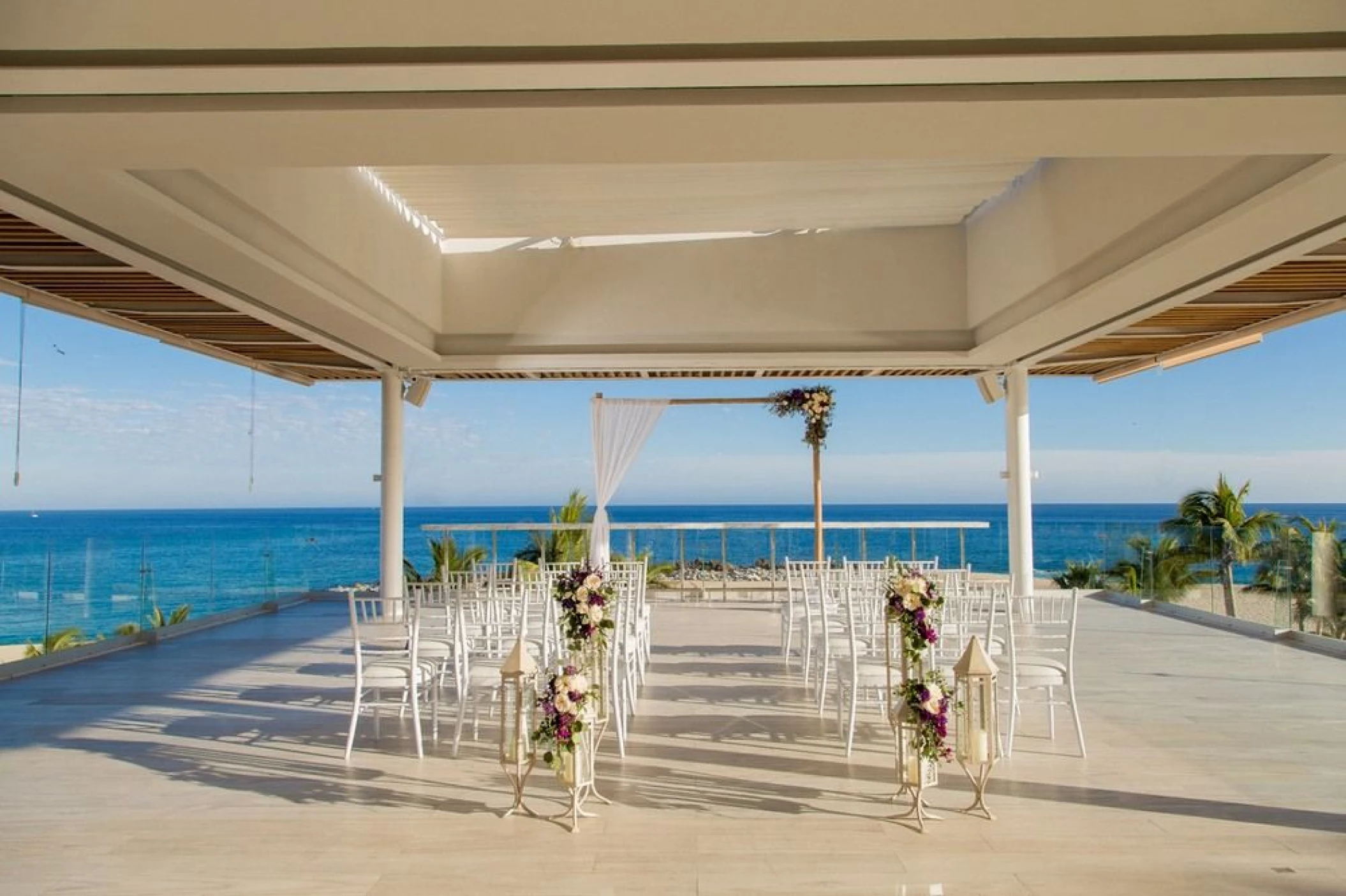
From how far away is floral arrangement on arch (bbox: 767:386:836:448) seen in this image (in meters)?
13.0

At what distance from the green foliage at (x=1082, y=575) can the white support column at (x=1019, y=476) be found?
9.53 feet

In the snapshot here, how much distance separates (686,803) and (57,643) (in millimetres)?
7035

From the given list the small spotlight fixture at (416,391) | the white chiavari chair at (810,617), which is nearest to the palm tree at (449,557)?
the small spotlight fixture at (416,391)

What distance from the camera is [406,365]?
1066 cm

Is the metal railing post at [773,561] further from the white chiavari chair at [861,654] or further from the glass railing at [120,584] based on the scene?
the glass railing at [120,584]

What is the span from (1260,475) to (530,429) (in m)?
26.9

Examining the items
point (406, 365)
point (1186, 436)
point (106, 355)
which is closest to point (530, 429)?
point (106, 355)

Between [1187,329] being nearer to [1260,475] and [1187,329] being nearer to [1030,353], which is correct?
[1030,353]

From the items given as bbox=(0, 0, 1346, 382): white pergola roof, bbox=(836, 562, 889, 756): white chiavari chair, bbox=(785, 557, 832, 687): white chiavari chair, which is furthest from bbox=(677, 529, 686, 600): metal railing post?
bbox=(836, 562, 889, 756): white chiavari chair

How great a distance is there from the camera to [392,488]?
36.0ft

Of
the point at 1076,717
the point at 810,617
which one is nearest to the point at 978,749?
the point at 1076,717

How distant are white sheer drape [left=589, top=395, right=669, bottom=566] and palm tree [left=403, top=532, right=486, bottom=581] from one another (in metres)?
2.01

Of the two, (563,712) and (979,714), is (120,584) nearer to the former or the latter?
(563,712)

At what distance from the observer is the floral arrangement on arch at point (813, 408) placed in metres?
13.0
